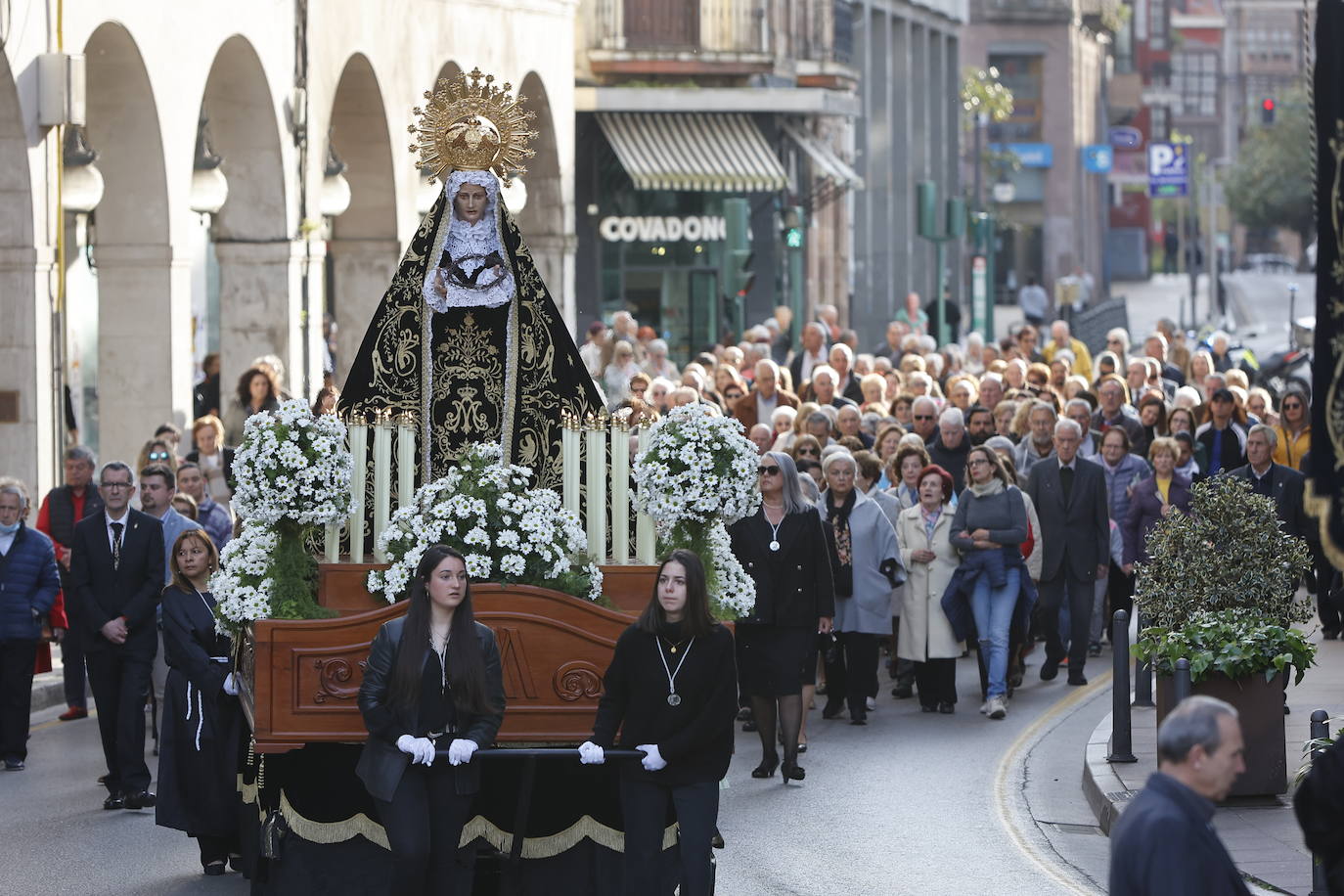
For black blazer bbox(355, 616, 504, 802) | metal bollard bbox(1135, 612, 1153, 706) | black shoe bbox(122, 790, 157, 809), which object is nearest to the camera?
black blazer bbox(355, 616, 504, 802)

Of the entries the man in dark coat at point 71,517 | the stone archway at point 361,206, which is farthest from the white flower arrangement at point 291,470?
the stone archway at point 361,206

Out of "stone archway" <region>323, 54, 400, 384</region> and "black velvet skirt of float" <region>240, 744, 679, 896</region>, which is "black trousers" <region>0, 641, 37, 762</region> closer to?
"black velvet skirt of float" <region>240, 744, 679, 896</region>

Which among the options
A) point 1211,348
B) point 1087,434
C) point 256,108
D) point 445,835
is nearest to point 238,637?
point 445,835

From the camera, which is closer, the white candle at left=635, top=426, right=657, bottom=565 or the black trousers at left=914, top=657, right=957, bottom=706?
the white candle at left=635, top=426, right=657, bottom=565

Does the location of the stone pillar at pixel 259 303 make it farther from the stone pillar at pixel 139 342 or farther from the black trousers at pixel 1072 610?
the black trousers at pixel 1072 610

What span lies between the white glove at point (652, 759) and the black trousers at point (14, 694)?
597 cm

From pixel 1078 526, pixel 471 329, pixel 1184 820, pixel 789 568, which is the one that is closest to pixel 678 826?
pixel 471 329

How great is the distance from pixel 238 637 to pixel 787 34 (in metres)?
33.6

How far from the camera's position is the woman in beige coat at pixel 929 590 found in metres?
16.4

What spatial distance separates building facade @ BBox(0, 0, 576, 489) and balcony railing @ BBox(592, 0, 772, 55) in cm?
777

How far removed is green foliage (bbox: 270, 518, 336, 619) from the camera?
414 inches

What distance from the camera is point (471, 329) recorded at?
11719 millimetres

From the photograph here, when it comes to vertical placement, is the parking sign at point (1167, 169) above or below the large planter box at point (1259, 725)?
above

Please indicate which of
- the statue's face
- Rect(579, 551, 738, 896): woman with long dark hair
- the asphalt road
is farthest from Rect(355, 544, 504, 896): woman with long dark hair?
the statue's face
